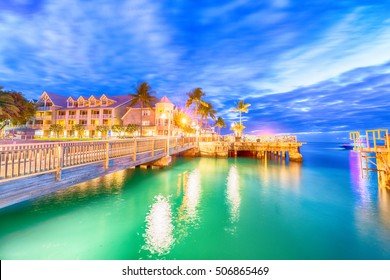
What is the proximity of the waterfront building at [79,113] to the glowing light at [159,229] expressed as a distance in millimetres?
40814

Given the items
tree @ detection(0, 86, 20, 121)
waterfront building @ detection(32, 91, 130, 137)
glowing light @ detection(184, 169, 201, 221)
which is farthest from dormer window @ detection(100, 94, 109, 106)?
glowing light @ detection(184, 169, 201, 221)

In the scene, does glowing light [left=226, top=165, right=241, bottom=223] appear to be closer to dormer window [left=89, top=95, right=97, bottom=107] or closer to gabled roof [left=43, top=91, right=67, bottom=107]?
dormer window [left=89, top=95, right=97, bottom=107]

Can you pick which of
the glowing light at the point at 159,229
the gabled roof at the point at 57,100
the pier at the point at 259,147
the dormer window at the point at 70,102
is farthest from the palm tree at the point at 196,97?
the glowing light at the point at 159,229

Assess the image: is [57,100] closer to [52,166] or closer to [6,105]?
[6,105]

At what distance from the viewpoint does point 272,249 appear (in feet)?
21.9

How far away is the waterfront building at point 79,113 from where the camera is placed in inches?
1849

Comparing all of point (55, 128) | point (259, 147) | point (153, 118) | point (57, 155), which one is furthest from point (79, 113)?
point (57, 155)

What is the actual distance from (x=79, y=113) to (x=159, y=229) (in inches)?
1990

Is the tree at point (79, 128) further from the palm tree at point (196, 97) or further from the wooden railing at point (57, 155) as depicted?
the wooden railing at point (57, 155)

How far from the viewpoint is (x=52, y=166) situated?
7.95m
